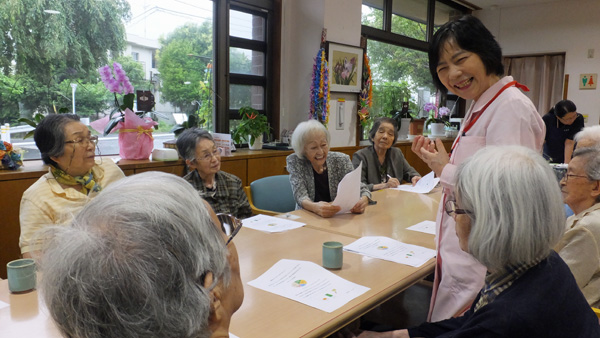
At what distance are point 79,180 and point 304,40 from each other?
9.92 feet

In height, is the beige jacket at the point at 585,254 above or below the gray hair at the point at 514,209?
below

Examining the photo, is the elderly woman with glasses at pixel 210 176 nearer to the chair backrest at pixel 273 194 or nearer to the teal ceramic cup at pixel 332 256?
the chair backrest at pixel 273 194

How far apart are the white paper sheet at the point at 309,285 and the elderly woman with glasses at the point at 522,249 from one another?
40 centimetres

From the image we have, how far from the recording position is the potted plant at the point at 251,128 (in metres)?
4.08

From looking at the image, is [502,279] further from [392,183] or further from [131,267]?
[392,183]

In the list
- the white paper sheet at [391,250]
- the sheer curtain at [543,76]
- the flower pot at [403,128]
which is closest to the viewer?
the white paper sheet at [391,250]

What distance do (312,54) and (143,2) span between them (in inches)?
66.4

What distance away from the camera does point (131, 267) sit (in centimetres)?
62

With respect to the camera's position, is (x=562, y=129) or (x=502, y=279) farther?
(x=562, y=129)

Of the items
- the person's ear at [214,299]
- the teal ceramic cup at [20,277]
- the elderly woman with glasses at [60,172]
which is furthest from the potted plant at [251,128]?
the person's ear at [214,299]

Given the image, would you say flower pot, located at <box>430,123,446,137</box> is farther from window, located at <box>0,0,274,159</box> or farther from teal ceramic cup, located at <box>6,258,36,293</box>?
teal ceramic cup, located at <box>6,258,36,293</box>

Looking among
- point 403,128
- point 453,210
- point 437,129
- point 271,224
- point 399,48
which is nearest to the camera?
point 453,210

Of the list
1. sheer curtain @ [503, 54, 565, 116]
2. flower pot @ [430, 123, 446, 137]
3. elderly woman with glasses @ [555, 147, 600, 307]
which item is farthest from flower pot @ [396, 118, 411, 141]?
elderly woman with glasses @ [555, 147, 600, 307]

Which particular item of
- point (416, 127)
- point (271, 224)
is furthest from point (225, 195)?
point (416, 127)
